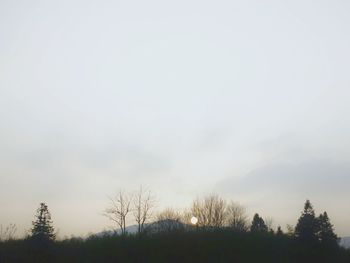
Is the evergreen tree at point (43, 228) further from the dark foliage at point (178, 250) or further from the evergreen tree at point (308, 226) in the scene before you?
the evergreen tree at point (308, 226)

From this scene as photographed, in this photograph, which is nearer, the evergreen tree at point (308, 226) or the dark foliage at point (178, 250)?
the dark foliage at point (178, 250)

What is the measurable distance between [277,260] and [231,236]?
16.6 feet

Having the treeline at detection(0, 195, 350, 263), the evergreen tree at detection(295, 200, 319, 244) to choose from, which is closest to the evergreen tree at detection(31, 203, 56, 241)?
the treeline at detection(0, 195, 350, 263)

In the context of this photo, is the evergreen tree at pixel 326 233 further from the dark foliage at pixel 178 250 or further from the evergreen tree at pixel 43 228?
the evergreen tree at pixel 43 228

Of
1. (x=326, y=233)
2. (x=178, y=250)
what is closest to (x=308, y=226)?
(x=326, y=233)

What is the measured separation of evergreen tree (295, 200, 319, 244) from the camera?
118 ft

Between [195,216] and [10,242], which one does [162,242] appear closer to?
[10,242]

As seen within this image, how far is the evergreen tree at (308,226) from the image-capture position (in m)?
36.1

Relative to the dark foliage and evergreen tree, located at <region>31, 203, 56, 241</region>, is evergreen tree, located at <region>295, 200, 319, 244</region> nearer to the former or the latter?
the dark foliage

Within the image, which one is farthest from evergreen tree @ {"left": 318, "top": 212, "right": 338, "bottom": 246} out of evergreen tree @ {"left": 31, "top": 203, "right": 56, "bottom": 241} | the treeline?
evergreen tree @ {"left": 31, "top": 203, "right": 56, "bottom": 241}

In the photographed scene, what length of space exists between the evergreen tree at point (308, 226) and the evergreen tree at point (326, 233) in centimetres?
46

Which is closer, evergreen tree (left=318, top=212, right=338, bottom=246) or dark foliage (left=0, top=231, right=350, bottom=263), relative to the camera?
dark foliage (left=0, top=231, right=350, bottom=263)

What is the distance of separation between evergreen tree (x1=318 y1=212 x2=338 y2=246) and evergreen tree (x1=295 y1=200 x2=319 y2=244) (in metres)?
0.46

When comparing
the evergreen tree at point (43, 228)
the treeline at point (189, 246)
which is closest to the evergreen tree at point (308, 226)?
the treeline at point (189, 246)
